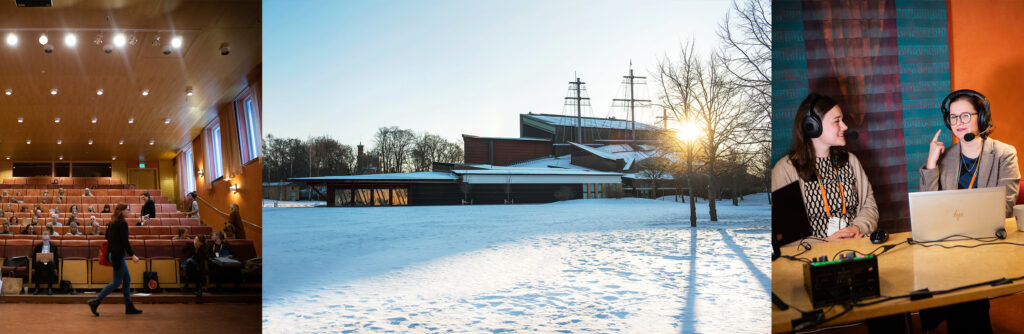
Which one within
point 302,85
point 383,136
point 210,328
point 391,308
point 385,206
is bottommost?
point 210,328

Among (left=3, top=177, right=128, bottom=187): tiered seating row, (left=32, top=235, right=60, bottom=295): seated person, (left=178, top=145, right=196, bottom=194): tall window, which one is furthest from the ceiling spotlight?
(left=3, top=177, right=128, bottom=187): tiered seating row

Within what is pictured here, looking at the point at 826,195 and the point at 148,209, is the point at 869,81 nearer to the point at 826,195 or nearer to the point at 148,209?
the point at 826,195

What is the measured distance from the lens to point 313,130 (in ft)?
13.5

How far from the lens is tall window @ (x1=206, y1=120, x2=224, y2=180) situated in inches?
398

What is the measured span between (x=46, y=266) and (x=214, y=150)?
10.9ft

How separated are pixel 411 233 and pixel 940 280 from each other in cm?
300

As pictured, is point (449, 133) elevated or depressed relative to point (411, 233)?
elevated

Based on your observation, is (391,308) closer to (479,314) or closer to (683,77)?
(479,314)

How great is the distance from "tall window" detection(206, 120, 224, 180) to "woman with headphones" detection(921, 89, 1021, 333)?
31.4ft

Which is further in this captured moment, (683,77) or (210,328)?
(210,328)

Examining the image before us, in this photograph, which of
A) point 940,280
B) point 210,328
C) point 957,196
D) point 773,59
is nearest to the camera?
point 940,280

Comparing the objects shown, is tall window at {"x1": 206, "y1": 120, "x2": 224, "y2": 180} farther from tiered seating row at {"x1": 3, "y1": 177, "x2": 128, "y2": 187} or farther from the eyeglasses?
the eyeglasses

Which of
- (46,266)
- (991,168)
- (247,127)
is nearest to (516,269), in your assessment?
(991,168)

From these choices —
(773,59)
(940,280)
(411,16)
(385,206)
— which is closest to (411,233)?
(385,206)
